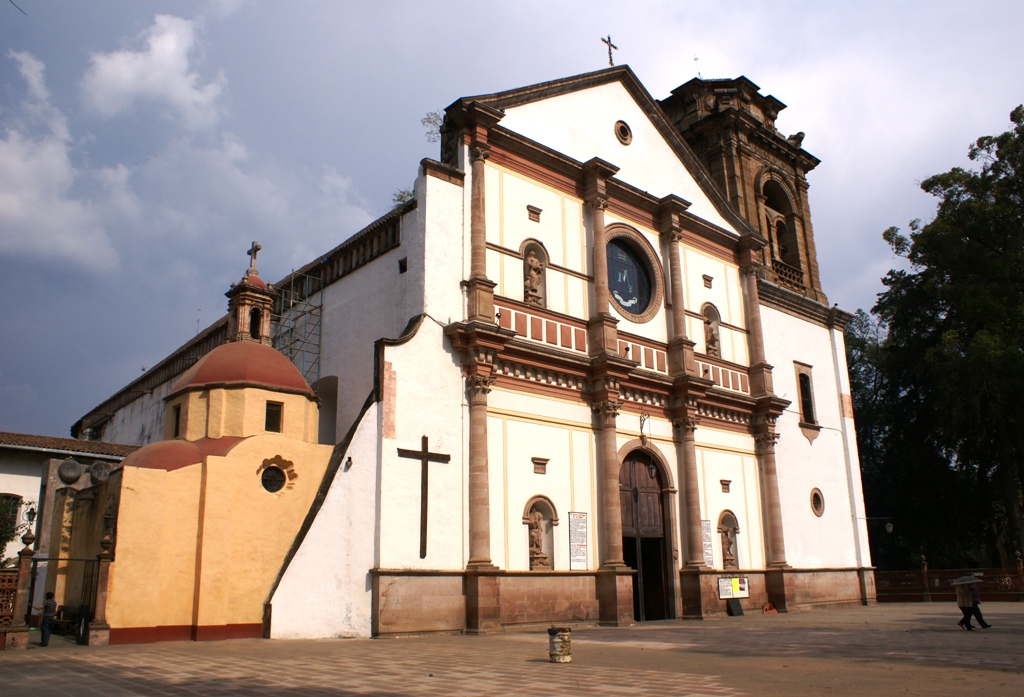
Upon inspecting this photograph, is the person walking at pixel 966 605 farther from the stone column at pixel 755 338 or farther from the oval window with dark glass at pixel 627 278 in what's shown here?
the oval window with dark glass at pixel 627 278

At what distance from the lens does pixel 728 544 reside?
2438 cm

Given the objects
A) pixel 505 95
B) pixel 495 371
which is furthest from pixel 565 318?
pixel 505 95

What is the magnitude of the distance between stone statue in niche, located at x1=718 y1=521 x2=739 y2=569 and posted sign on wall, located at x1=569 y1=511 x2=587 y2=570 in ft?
18.6

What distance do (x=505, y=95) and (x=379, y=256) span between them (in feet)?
17.3

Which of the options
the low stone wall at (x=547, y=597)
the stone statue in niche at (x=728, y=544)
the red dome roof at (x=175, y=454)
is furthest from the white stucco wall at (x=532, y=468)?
the red dome roof at (x=175, y=454)

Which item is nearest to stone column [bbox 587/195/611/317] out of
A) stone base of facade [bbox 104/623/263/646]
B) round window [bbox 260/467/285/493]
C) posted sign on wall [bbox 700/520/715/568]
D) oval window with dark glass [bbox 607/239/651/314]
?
oval window with dark glass [bbox 607/239/651/314]

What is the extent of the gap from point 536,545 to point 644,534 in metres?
4.27

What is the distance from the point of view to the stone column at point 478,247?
1970 centimetres

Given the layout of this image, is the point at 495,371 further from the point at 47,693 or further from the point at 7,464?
the point at 7,464

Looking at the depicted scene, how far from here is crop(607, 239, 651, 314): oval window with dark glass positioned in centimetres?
2405

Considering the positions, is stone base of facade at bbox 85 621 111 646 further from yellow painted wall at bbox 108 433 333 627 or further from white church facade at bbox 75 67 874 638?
white church facade at bbox 75 67 874 638

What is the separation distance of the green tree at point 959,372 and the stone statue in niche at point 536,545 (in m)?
16.6

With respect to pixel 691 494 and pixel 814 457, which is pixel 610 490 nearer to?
pixel 691 494

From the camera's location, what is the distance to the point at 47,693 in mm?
8516
